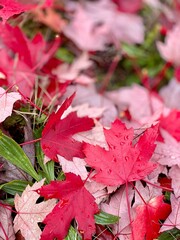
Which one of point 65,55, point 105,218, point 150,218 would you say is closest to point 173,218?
point 150,218

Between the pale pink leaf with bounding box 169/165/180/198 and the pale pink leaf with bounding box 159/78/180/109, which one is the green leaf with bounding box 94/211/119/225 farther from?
the pale pink leaf with bounding box 159/78/180/109

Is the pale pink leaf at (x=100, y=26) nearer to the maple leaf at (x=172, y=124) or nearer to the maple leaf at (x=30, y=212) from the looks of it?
the maple leaf at (x=172, y=124)

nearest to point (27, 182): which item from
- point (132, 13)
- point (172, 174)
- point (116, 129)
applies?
point (116, 129)

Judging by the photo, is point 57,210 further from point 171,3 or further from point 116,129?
point 171,3

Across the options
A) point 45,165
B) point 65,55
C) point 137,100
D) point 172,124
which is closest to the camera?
point 45,165

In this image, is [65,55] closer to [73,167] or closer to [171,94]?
[171,94]

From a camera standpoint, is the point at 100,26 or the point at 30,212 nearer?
the point at 30,212

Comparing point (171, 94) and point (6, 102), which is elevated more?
point (6, 102)
